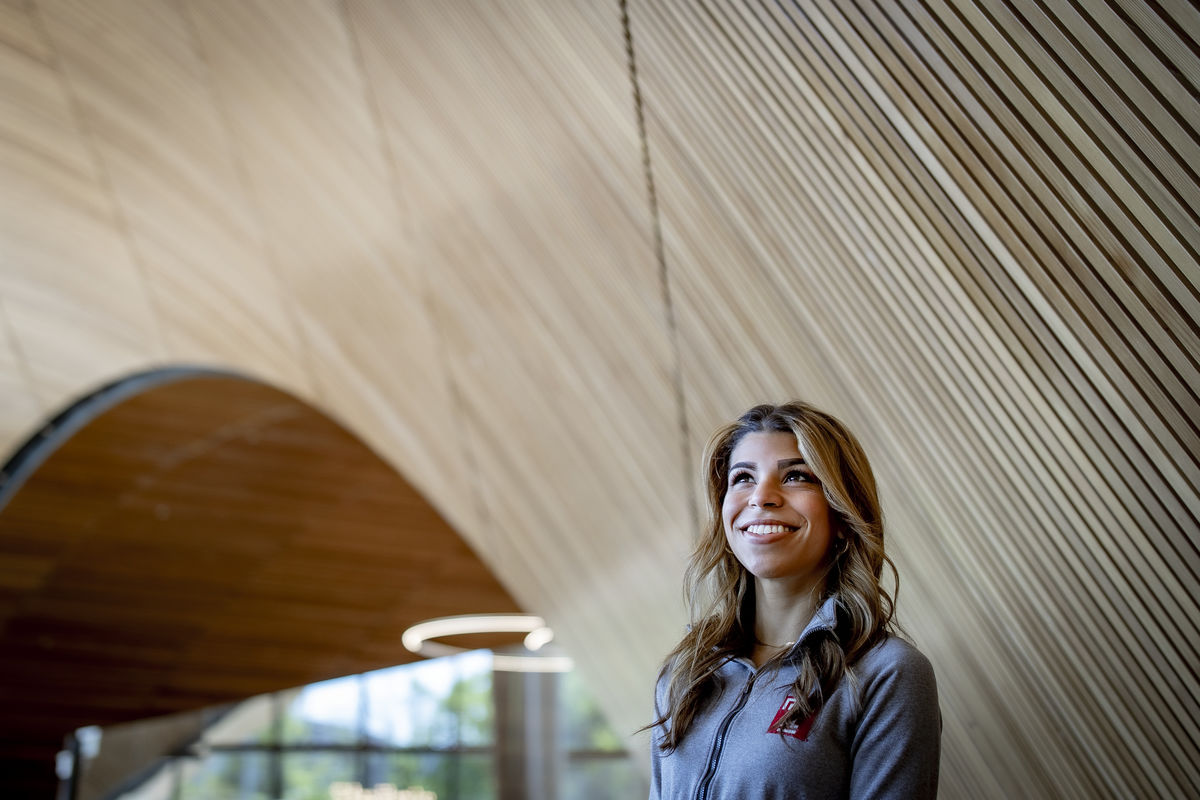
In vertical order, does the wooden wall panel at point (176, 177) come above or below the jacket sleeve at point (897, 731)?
above

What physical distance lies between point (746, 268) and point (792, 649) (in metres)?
1.96

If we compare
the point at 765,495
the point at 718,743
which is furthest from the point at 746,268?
the point at 718,743

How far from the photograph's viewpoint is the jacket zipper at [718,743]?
2.58 metres

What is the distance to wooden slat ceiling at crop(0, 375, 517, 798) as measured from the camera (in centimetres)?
1482

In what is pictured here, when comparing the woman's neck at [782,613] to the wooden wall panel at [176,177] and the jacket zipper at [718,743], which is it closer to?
the jacket zipper at [718,743]

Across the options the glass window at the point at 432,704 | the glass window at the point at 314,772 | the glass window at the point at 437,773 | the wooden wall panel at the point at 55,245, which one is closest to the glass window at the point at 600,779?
the glass window at the point at 437,773

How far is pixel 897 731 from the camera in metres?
2.36

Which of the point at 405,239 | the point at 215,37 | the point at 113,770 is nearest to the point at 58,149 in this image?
the point at 215,37

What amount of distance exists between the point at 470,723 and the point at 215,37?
80.2 ft

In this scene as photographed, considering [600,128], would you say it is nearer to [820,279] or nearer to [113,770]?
[820,279]

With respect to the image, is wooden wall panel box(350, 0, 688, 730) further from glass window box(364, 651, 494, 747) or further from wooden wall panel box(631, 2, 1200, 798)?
glass window box(364, 651, 494, 747)

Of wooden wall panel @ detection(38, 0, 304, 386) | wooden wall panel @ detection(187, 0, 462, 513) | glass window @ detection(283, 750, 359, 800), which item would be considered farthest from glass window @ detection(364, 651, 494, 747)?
wooden wall panel @ detection(187, 0, 462, 513)

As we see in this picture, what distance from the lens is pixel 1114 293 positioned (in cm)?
262

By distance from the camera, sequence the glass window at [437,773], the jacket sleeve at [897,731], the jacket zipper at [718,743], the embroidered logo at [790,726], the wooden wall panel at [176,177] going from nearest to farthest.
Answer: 1. the jacket sleeve at [897,731]
2. the embroidered logo at [790,726]
3. the jacket zipper at [718,743]
4. the wooden wall panel at [176,177]
5. the glass window at [437,773]
